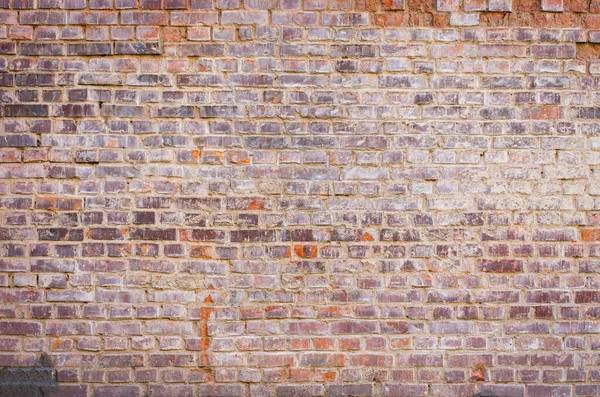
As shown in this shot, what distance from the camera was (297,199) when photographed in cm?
278

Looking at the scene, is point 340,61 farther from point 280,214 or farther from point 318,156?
point 280,214

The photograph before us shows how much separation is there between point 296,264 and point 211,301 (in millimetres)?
479

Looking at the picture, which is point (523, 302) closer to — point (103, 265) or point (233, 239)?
point (233, 239)

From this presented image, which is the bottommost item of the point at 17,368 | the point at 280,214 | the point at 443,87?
the point at 17,368

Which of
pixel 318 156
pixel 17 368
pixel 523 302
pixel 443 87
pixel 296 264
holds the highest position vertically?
pixel 443 87

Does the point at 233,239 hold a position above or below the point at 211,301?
above

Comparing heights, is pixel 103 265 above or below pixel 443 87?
below

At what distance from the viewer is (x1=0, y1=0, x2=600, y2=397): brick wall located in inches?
109

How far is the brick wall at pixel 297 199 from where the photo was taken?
9.05 ft

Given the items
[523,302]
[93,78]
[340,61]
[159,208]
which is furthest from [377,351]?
[93,78]

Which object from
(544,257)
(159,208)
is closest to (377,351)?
(544,257)

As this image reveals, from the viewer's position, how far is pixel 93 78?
2781mm

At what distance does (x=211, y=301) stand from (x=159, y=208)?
1.81 feet

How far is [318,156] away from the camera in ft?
9.15
